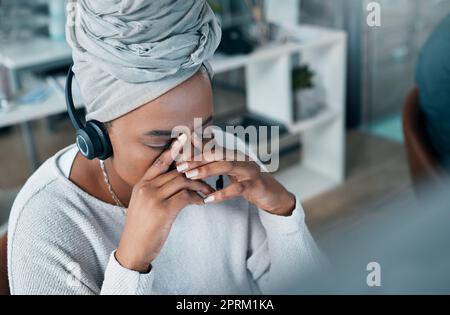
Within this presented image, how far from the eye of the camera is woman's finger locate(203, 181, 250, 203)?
28.1 inches

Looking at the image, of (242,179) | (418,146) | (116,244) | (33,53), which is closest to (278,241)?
(242,179)

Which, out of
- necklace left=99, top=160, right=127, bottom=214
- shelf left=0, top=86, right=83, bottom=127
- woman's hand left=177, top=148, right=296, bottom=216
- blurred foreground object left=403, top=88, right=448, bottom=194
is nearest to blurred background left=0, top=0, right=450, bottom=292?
shelf left=0, top=86, right=83, bottom=127

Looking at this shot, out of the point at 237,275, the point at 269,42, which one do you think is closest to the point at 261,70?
the point at 269,42

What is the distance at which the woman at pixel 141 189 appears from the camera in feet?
1.97

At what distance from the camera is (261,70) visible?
2402 mm

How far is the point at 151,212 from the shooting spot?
2.16ft

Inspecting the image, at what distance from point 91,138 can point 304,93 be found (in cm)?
181

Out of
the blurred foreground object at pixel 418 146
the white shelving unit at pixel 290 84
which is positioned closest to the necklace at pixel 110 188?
the blurred foreground object at pixel 418 146

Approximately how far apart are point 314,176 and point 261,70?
65 cm

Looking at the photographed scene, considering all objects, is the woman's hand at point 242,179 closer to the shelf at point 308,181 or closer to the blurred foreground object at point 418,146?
the blurred foreground object at point 418,146

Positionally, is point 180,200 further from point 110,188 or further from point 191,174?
point 110,188

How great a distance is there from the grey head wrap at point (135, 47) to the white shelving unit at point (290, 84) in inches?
54.2

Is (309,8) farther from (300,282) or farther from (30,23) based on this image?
(300,282)

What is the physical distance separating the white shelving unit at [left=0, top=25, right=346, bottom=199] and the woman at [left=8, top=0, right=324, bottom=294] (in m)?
1.27
